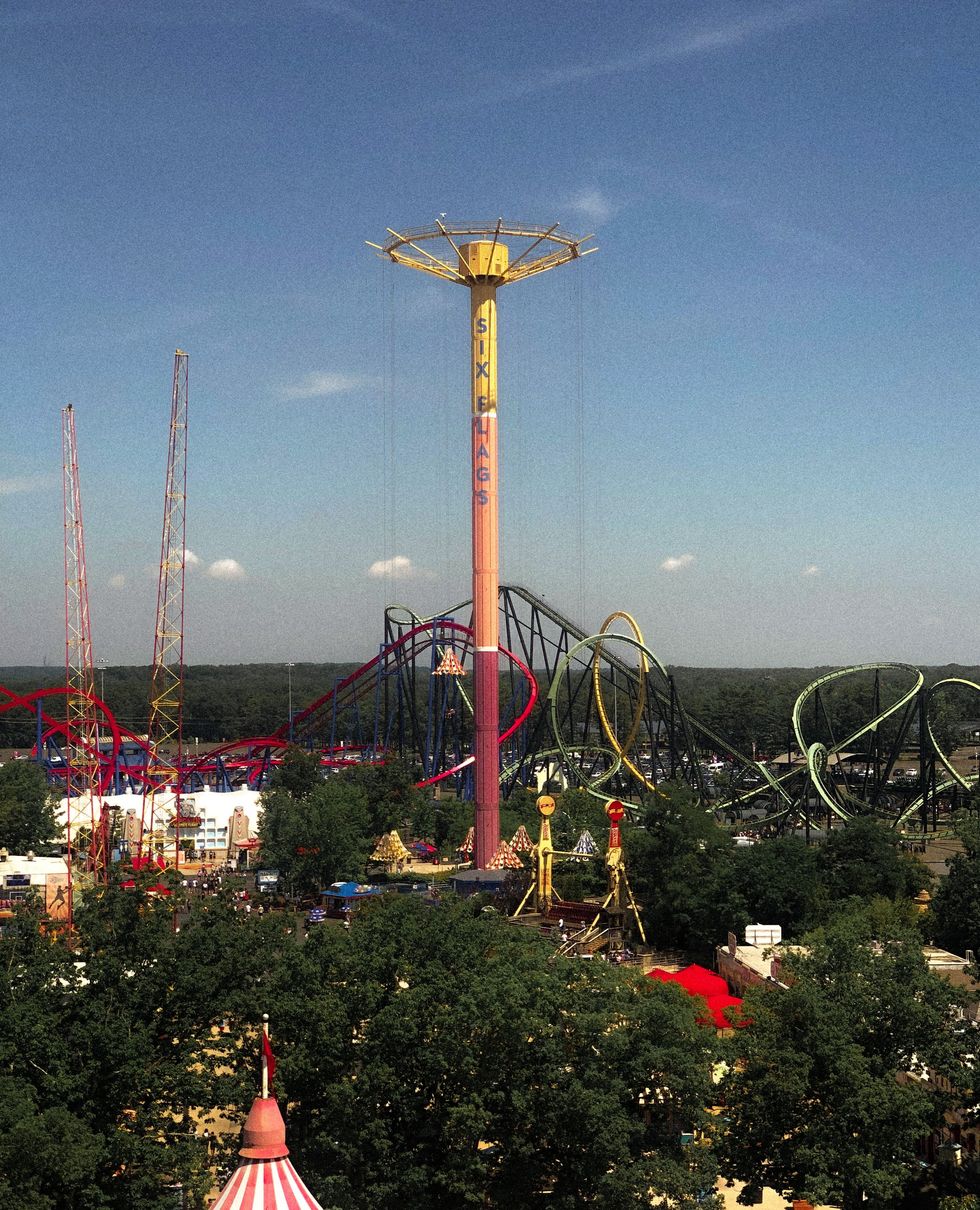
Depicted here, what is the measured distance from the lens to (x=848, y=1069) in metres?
16.8

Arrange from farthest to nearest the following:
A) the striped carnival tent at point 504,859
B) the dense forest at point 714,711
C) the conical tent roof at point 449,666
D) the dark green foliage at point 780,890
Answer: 1. the dense forest at point 714,711
2. the conical tent roof at point 449,666
3. the striped carnival tent at point 504,859
4. the dark green foliage at point 780,890

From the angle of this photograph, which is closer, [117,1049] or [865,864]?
[117,1049]

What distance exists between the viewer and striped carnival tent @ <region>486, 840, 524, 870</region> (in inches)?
1601

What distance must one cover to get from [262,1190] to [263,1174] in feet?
0.40

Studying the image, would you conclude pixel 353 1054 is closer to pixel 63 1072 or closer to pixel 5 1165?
pixel 63 1072

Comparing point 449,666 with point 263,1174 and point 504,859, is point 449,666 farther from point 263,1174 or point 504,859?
point 263,1174

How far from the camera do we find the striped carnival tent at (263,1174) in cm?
1205

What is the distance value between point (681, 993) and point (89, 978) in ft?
23.9

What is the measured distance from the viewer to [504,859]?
42.2 meters

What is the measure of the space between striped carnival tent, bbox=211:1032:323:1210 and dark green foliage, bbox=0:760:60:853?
119 ft

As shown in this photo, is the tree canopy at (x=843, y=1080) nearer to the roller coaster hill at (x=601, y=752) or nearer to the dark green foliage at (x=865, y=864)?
the dark green foliage at (x=865, y=864)

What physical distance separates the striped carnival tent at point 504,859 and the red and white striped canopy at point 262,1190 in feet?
90.0

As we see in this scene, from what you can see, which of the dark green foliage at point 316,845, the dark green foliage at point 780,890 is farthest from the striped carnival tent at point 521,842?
the dark green foliage at point 780,890

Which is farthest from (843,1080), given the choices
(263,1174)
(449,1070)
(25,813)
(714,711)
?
(714,711)
